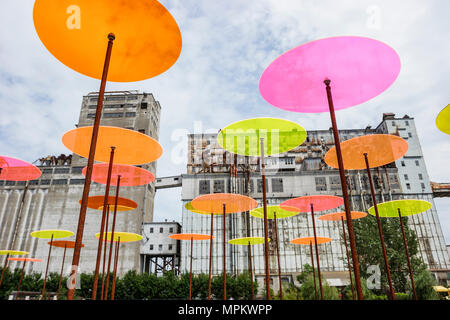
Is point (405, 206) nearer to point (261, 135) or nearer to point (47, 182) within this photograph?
point (261, 135)

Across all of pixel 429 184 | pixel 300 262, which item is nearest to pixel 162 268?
pixel 300 262

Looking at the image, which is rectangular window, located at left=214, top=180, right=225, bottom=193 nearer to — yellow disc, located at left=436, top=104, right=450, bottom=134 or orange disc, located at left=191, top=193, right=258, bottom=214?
orange disc, located at left=191, top=193, right=258, bottom=214

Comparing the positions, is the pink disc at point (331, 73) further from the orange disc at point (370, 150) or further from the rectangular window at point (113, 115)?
the rectangular window at point (113, 115)

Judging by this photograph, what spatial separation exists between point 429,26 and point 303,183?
115 feet

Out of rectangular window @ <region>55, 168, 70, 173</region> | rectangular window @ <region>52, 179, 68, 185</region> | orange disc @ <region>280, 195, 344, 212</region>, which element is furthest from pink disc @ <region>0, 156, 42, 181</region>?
rectangular window @ <region>55, 168, 70, 173</region>

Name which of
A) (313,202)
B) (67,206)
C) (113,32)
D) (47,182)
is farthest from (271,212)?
(47,182)

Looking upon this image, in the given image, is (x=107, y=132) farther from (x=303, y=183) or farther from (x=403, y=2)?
(x=303, y=183)

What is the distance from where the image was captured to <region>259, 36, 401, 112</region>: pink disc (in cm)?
360

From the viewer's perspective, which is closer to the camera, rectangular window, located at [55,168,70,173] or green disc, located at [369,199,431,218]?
green disc, located at [369,199,431,218]

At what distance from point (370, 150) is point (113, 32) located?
544 cm

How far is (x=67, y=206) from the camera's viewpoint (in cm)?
4219

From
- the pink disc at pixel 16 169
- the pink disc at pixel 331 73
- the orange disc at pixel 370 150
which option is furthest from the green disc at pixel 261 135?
the pink disc at pixel 16 169

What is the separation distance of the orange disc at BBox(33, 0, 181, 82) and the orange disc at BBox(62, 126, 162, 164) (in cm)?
132

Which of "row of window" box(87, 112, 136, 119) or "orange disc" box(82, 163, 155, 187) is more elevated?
"row of window" box(87, 112, 136, 119)
